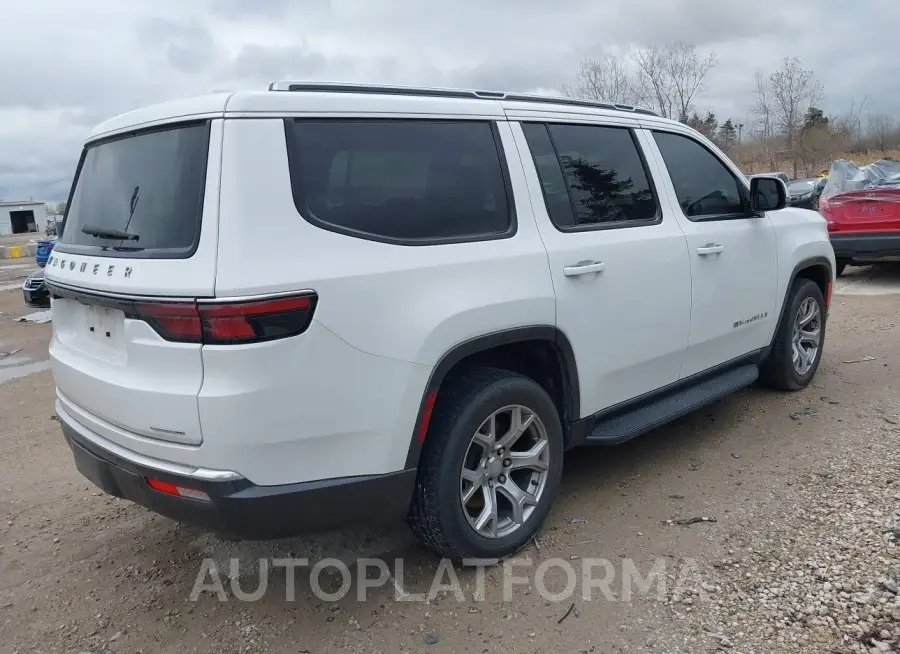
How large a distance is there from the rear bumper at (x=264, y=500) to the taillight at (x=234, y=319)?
493 mm

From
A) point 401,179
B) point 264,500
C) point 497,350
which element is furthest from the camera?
point 497,350

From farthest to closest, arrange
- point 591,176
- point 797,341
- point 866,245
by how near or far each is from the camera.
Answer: point 866,245, point 797,341, point 591,176

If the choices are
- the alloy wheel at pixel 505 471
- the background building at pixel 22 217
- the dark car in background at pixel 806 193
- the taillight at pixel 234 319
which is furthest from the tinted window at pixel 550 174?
the background building at pixel 22 217

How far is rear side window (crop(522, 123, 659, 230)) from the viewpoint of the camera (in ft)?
11.0

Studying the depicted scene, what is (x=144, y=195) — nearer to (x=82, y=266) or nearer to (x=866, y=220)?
(x=82, y=266)

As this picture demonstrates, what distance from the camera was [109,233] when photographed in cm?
280

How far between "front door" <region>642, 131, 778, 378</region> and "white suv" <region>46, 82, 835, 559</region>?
0.13 m

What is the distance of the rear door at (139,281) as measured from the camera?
2375mm

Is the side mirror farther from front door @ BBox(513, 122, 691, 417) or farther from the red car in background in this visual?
the red car in background

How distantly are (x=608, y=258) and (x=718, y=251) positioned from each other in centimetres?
105

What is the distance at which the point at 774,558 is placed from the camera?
3.05m

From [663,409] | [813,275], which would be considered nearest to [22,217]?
[813,275]

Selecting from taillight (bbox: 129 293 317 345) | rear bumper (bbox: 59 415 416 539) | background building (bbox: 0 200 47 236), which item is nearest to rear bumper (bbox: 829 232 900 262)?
rear bumper (bbox: 59 415 416 539)

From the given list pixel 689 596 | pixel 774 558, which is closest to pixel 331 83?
pixel 689 596
